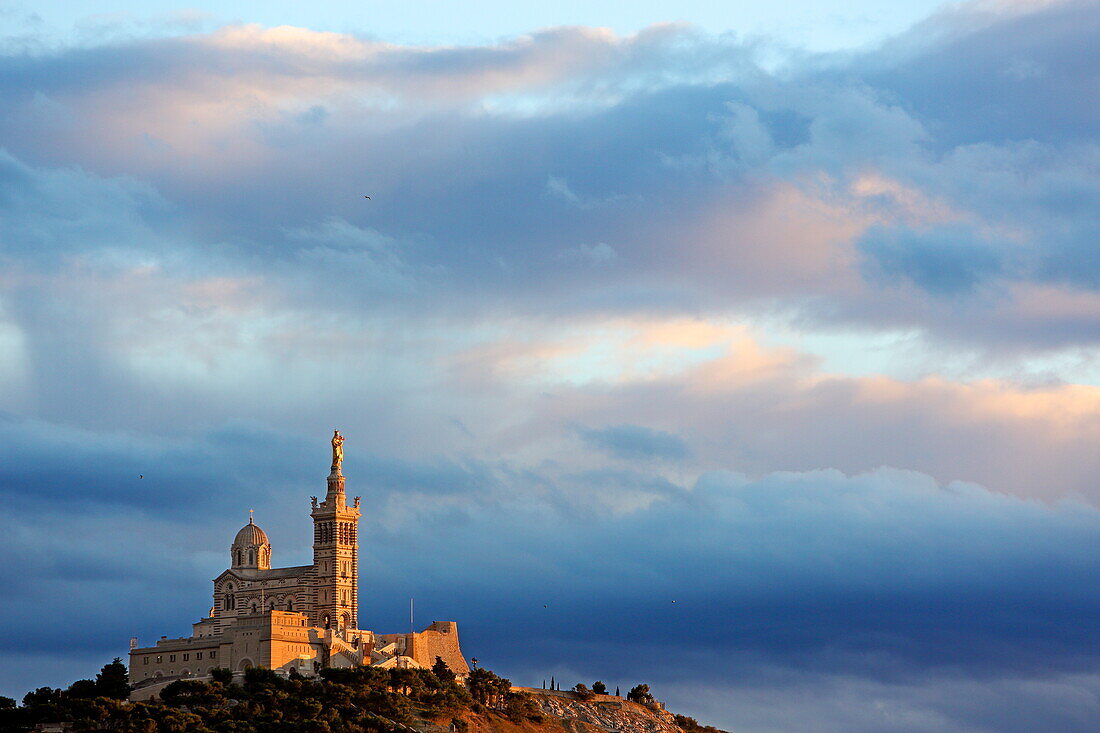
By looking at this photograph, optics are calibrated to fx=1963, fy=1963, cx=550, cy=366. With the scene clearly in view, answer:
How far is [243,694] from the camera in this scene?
196625mm

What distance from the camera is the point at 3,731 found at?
189m

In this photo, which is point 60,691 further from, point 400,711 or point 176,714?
point 400,711

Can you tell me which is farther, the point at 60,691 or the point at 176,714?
the point at 60,691

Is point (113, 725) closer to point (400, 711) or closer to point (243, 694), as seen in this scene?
point (243, 694)

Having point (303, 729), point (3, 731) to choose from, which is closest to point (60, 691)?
point (3, 731)

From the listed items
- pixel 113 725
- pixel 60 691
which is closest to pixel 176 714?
pixel 113 725

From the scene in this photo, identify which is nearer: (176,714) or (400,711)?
(176,714)

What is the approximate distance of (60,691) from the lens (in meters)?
200

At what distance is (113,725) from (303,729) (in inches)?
713

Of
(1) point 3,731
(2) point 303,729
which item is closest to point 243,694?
(2) point 303,729

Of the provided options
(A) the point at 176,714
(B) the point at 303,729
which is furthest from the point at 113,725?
(B) the point at 303,729

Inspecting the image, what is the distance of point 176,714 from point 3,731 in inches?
688

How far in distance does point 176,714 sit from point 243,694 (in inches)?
429

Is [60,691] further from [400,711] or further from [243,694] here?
[400,711]
